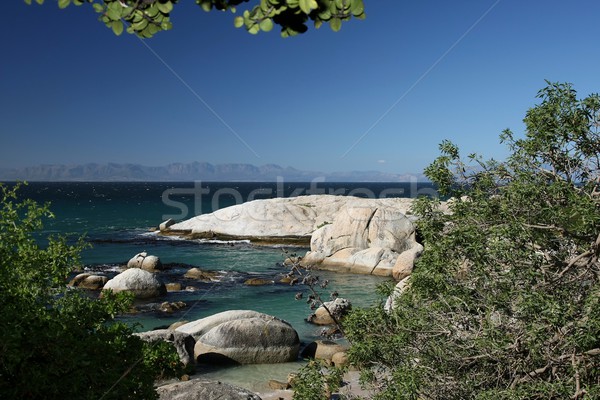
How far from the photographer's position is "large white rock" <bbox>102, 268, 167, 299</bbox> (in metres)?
30.6

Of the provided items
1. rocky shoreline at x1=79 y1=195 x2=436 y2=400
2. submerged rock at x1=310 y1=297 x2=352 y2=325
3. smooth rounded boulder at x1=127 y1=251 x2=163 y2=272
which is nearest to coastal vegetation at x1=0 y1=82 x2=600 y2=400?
rocky shoreline at x1=79 y1=195 x2=436 y2=400

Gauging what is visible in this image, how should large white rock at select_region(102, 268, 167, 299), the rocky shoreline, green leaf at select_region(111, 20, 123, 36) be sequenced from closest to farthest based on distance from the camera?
green leaf at select_region(111, 20, 123, 36)
the rocky shoreline
large white rock at select_region(102, 268, 167, 299)

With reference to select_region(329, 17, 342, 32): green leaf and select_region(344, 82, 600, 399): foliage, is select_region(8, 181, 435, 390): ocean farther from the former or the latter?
select_region(329, 17, 342, 32): green leaf

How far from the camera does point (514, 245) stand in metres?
8.98

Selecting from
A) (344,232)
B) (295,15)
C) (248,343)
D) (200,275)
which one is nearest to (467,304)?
(295,15)

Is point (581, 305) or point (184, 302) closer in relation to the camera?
point (581, 305)

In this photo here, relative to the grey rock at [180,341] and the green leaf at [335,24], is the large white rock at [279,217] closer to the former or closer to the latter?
the grey rock at [180,341]

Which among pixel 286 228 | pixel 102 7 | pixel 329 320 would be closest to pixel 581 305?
pixel 102 7

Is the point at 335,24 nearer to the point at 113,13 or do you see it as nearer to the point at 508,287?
the point at 113,13

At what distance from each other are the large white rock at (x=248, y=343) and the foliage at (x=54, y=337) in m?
9.89

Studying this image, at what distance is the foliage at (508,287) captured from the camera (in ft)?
27.4

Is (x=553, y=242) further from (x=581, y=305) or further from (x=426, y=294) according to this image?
(x=426, y=294)

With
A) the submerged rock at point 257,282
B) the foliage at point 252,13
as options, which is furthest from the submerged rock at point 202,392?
the submerged rock at point 257,282

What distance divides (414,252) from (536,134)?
26145mm
